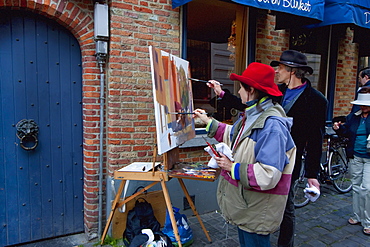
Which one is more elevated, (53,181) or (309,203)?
(53,181)

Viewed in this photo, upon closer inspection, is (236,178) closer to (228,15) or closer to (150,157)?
(150,157)

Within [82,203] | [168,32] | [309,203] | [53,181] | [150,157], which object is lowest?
[309,203]

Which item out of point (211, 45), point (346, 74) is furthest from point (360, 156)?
point (346, 74)

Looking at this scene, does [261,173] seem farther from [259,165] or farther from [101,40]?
[101,40]

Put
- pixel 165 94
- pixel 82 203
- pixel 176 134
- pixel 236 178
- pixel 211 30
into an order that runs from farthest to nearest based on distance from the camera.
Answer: pixel 211 30
pixel 82 203
pixel 176 134
pixel 165 94
pixel 236 178

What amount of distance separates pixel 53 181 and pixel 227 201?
7.49 ft

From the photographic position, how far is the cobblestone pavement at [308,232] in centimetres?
351

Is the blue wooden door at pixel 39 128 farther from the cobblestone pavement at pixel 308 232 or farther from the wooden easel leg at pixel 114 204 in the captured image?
the wooden easel leg at pixel 114 204

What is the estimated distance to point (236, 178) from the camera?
203 centimetres

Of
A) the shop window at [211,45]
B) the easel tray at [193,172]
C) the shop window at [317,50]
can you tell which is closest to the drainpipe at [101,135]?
the easel tray at [193,172]

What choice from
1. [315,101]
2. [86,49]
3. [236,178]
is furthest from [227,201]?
[86,49]

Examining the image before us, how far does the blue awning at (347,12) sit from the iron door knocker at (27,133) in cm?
430

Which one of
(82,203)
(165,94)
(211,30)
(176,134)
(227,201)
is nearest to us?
(227,201)

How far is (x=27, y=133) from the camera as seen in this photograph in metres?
3.22
